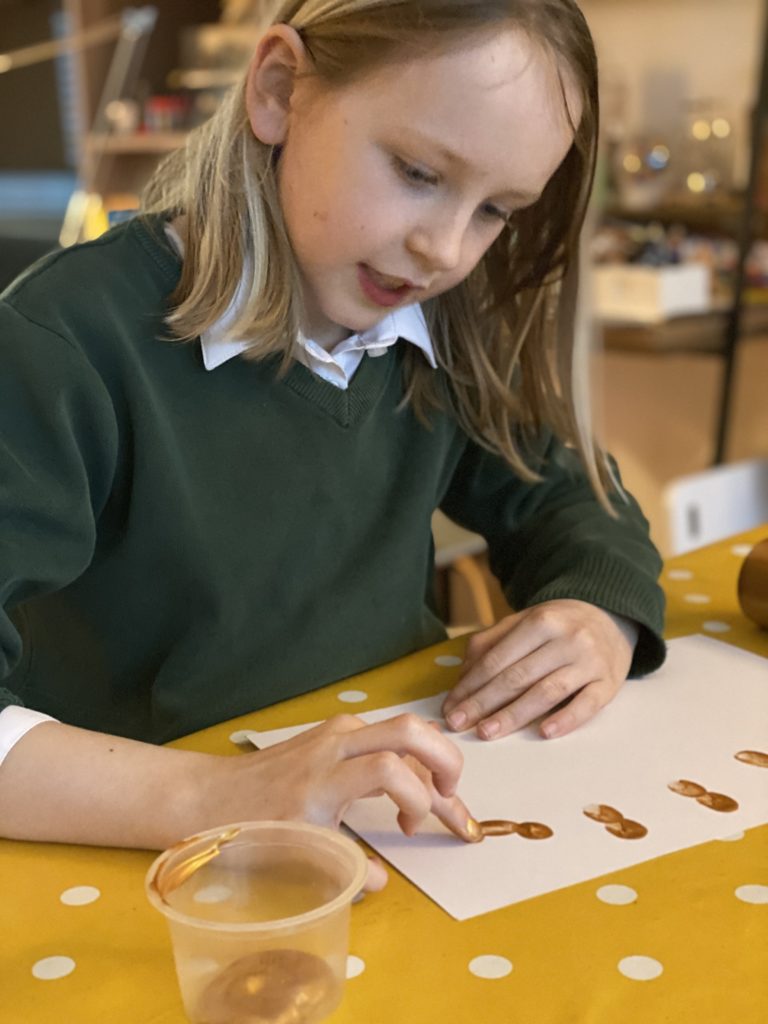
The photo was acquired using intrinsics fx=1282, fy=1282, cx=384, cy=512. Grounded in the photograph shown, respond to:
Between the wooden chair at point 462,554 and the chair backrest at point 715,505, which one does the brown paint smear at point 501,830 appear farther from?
the wooden chair at point 462,554

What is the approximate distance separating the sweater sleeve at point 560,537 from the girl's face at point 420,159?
27 centimetres

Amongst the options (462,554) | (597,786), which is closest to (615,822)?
(597,786)

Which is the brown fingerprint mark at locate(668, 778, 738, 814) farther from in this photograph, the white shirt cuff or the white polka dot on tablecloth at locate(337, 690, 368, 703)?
the white shirt cuff

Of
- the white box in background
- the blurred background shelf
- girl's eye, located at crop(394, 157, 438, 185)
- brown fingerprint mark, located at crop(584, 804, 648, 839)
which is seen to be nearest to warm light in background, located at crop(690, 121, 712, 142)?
the white box in background

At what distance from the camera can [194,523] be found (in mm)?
952

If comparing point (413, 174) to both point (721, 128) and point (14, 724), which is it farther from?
point (721, 128)

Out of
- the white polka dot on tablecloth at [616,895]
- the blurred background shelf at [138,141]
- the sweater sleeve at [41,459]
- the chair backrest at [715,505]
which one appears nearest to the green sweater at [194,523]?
the sweater sleeve at [41,459]

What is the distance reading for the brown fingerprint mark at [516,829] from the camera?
0.70m

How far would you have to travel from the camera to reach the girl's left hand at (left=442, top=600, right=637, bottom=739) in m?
0.86

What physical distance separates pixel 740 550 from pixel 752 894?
0.65 m

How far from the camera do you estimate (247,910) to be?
0.58 metres

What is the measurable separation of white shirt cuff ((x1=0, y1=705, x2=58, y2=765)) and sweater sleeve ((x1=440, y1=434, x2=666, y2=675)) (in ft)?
1.37

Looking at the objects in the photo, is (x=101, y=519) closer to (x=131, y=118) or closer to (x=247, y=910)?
(x=247, y=910)

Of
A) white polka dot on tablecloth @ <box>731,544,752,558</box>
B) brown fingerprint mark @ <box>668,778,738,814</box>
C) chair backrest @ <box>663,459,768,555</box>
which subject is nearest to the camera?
brown fingerprint mark @ <box>668,778,738,814</box>
